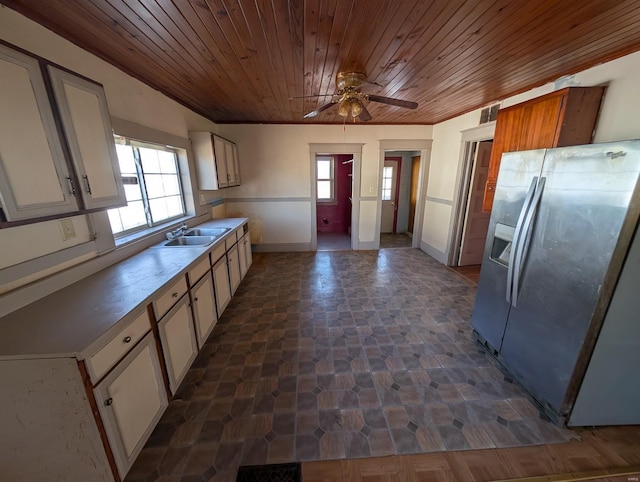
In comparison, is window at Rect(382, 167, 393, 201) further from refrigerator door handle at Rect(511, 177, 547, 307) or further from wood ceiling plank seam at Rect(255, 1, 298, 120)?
refrigerator door handle at Rect(511, 177, 547, 307)

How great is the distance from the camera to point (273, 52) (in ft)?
6.21

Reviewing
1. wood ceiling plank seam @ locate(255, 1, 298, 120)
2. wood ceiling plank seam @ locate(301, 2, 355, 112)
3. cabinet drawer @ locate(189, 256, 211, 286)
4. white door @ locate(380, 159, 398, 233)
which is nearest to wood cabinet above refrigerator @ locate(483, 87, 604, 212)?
wood ceiling plank seam @ locate(301, 2, 355, 112)

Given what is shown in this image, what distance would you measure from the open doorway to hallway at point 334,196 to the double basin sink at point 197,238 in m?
3.14

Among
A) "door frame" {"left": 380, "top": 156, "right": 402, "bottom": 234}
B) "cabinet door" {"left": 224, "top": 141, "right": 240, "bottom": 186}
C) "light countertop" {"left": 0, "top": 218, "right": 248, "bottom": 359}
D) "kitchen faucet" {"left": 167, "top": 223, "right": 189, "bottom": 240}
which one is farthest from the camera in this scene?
"door frame" {"left": 380, "top": 156, "right": 402, "bottom": 234}

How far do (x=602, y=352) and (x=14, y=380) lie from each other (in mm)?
→ 3003

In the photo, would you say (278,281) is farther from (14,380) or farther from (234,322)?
(14,380)

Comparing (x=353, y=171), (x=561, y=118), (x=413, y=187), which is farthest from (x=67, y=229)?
(x=413, y=187)

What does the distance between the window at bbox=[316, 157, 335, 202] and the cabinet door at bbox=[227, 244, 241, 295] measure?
3.68 meters

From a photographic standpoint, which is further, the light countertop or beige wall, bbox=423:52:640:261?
beige wall, bbox=423:52:640:261

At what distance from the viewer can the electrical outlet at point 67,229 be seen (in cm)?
157

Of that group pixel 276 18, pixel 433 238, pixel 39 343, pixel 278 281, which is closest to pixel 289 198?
pixel 278 281

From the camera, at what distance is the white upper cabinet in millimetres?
3342

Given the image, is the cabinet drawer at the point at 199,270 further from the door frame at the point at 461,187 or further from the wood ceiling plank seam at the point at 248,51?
the door frame at the point at 461,187

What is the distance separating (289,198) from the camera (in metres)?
4.84
